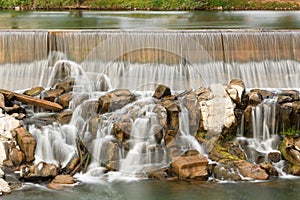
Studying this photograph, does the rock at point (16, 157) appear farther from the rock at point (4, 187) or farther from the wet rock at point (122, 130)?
the wet rock at point (122, 130)

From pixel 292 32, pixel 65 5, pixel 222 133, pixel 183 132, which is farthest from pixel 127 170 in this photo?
pixel 65 5

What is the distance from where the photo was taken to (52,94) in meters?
14.9

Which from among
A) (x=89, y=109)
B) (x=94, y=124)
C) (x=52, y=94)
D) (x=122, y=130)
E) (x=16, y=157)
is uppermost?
(x=52, y=94)

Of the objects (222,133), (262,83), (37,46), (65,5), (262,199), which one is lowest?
(262,199)

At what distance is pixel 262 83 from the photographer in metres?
16.8

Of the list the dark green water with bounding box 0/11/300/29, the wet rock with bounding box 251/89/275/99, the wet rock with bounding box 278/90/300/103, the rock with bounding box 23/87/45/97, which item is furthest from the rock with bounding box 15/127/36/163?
the dark green water with bounding box 0/11/300/29

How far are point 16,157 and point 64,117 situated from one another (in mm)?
1750

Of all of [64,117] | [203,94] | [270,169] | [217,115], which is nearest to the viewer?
[270,169]

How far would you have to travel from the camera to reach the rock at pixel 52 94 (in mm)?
14812

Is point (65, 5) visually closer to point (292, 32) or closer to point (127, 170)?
point (292, 32)

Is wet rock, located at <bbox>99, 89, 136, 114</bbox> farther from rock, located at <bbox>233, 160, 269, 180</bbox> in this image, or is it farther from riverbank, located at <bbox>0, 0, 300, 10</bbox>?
riverbank, located at <bbox>0, 0, 300, 10</bbox>

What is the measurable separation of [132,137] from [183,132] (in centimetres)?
134

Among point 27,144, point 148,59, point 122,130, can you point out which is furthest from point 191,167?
point 148,59

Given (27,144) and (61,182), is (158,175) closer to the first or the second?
(61,182)
